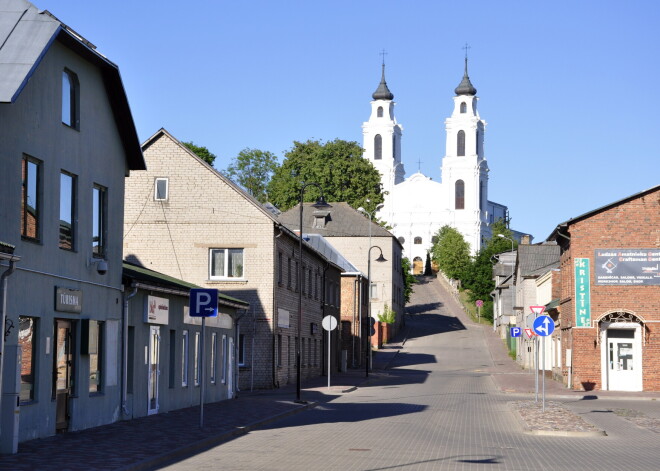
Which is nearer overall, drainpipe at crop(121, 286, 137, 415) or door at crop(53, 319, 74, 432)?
door at crop(53, 319, 74, 432)

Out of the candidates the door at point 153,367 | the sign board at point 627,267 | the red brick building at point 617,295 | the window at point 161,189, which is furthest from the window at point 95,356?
the sign board at point 627,267

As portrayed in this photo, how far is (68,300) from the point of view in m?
19.2

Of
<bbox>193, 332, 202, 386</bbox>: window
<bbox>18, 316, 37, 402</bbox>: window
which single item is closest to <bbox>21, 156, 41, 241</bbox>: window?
<bbox>18, 316, 37, 402</bbox>: window

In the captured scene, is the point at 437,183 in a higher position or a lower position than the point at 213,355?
higher

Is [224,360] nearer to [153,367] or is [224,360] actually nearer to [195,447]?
[153,367]

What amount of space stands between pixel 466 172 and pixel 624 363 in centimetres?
11620

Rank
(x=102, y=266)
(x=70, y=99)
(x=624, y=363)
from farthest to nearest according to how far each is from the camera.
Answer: (x=624, y=363), (x=102, y=266), (x=70, y=99)

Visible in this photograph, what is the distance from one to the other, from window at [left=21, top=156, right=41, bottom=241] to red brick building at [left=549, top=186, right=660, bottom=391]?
27.5 metres

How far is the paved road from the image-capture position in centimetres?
1572

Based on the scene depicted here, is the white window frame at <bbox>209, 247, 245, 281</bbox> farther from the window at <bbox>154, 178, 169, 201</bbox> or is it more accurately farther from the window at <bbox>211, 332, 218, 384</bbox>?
the window at <bbox>211, 332, 218, 384</bbox>

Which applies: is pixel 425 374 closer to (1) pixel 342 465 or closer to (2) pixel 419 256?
(1) pixel 342 465

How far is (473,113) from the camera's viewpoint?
15950 centimetres

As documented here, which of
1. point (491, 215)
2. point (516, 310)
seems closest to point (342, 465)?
point (516, 310)

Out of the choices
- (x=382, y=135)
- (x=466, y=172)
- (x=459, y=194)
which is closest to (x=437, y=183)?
(x=459, y=194)
